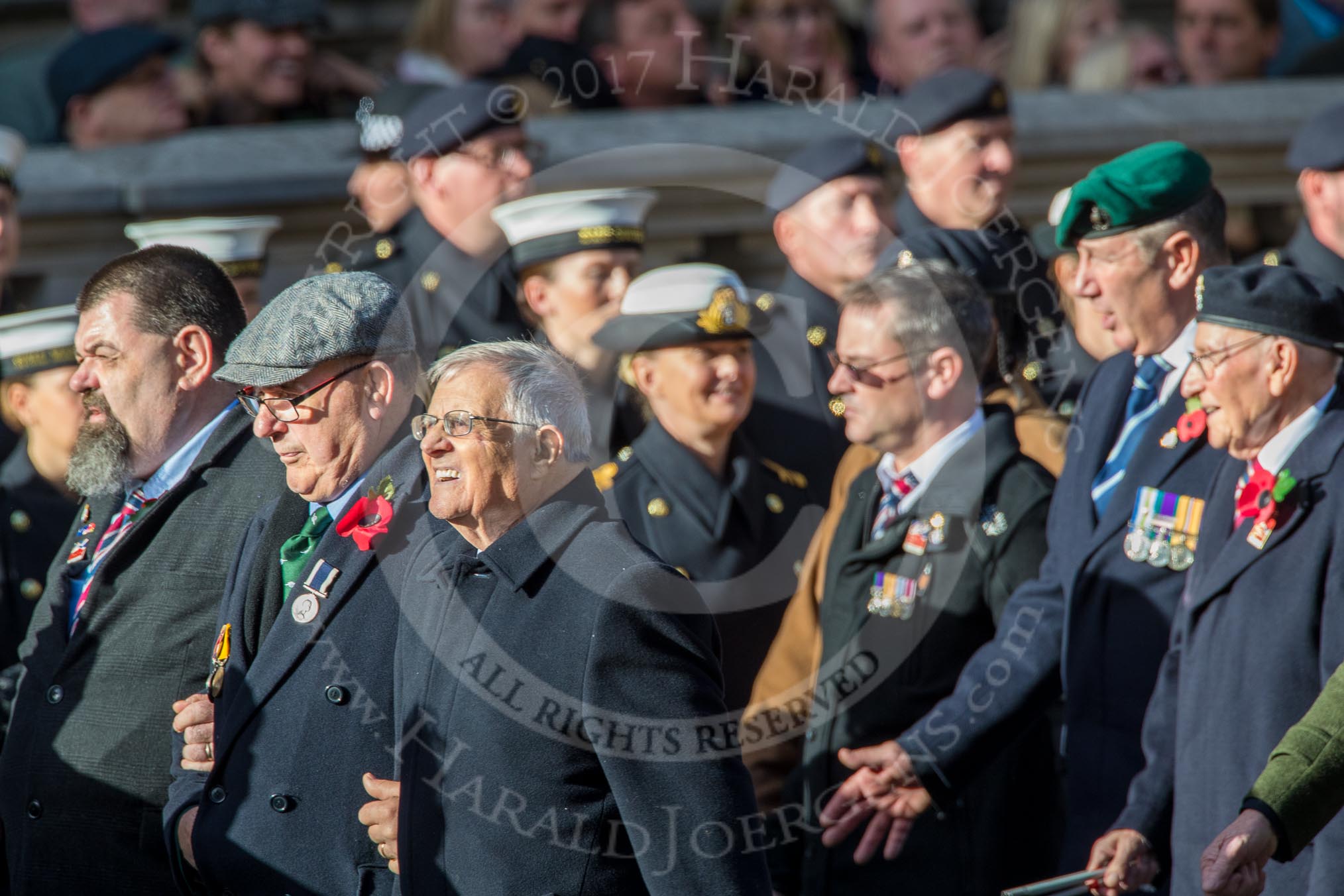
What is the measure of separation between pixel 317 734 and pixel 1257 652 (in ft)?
6.36

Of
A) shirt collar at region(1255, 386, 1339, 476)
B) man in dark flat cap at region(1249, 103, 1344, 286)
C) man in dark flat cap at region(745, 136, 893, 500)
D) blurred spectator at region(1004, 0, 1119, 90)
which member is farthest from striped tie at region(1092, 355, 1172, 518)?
blurred spectator at region(1004, 0, 1119, 90)

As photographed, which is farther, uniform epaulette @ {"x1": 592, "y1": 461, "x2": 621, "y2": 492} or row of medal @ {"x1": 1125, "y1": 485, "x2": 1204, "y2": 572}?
uniform epaulette @ {"x1": 592, "y1": 461, "x2": 621, "y2": 492}

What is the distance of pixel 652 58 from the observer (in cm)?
784

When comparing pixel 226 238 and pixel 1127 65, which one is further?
pixel 1127 65

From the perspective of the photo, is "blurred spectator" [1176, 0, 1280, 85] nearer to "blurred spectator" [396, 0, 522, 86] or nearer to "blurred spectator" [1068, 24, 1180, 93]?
"blurred spectator" [1068, 24, 1180, 93]

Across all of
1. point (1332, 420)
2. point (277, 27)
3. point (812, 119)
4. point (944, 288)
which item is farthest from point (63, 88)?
point (1332, 420)

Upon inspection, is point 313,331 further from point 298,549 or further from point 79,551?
point 79,551

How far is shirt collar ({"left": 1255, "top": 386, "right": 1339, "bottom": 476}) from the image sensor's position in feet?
13.5

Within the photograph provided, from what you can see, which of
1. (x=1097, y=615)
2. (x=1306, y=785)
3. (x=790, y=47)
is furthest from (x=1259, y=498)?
(x=790, y=47)

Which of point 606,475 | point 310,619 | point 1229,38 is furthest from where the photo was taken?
point 1229,38

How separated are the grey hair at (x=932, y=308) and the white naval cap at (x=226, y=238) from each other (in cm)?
211

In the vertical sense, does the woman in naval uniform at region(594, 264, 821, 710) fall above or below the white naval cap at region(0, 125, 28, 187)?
below

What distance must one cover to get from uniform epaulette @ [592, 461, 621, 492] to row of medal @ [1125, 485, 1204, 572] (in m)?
1.53

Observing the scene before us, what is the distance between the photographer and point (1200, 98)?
7.48 meters
